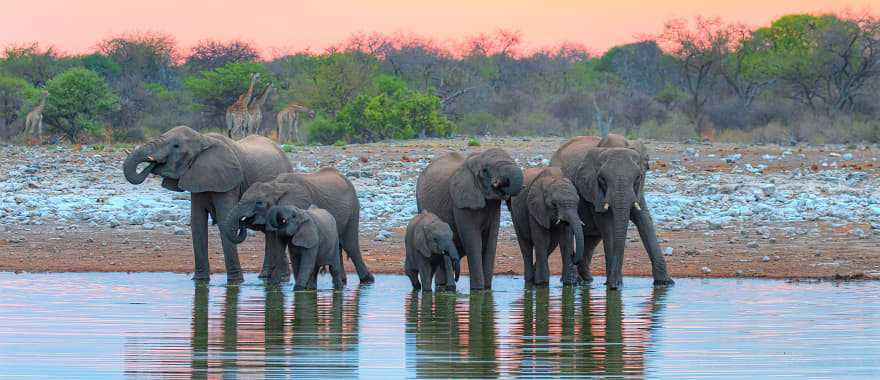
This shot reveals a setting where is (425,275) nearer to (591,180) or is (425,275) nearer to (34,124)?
(591,180)

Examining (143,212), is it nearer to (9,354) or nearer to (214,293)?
(214,293)

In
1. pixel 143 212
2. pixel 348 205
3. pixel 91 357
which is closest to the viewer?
pixel 91 357

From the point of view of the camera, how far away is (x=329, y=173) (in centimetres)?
1717

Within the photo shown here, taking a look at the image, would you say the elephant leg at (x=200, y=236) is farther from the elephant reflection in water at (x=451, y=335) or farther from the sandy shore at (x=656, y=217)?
the elephant reflection in water at (x=451, y=335)

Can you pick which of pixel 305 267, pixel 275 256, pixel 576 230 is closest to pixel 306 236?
pixel 305 267

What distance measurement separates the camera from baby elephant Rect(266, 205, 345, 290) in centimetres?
1504

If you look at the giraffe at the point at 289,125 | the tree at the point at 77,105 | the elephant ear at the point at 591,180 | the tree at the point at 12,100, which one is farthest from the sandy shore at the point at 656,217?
the tree at the point at 12,100

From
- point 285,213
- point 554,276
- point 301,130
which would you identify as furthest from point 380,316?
point 301,130

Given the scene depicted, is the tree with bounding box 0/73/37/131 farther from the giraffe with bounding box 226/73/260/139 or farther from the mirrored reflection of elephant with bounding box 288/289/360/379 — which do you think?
the mirrored reflection of elephant with bounding box 288/289/360/379

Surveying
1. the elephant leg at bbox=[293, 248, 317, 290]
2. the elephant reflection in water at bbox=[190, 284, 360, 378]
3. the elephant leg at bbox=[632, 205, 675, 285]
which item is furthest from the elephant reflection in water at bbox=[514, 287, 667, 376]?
the elephant leg at bbox=[293, 248, 317, 290]

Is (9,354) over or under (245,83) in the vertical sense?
under

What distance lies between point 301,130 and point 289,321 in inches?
1134

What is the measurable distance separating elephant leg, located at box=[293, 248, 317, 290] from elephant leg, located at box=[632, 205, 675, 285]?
3.30m

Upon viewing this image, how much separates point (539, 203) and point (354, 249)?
2267 millimetres
